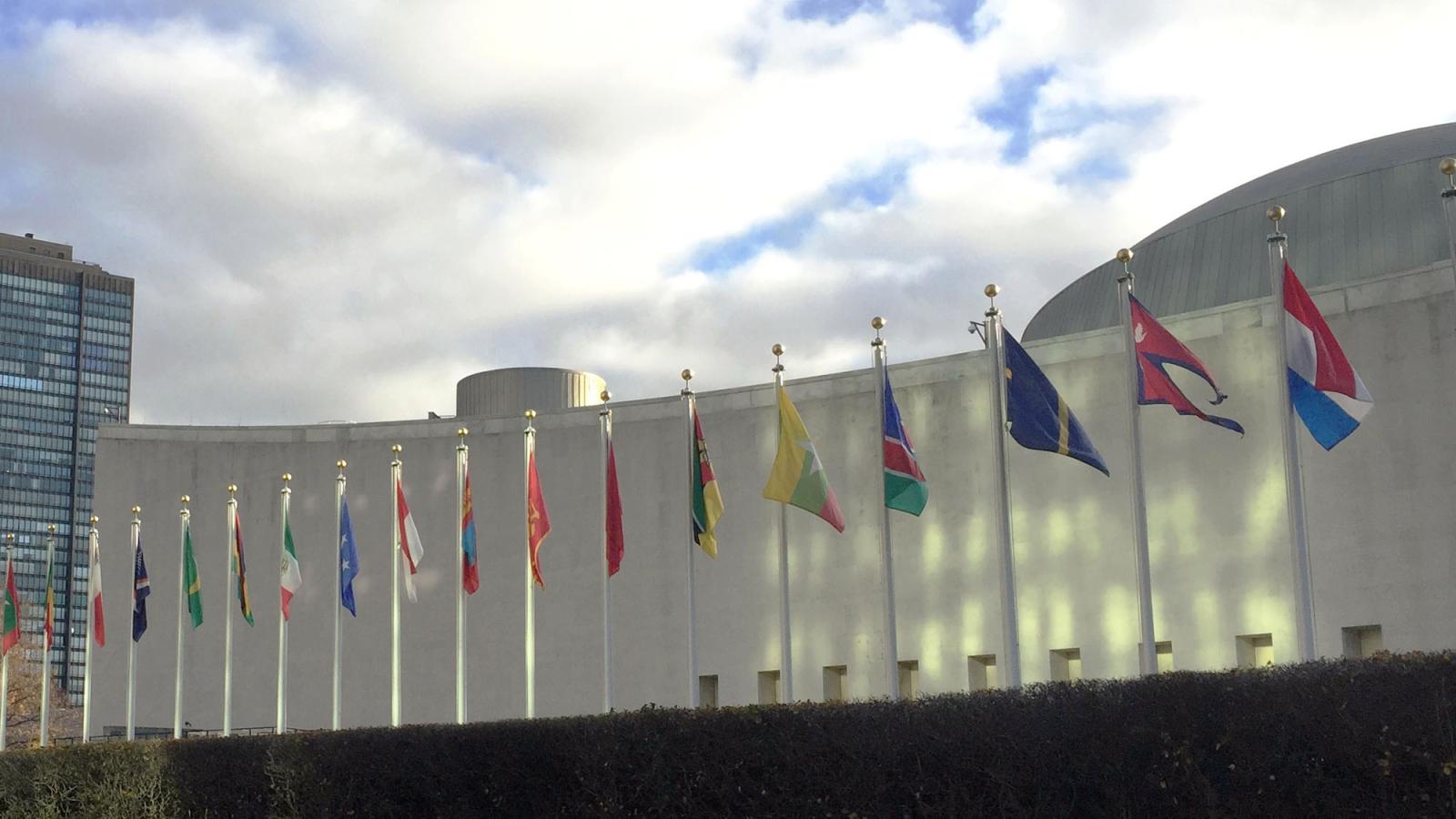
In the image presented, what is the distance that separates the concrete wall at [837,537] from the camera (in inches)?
1100

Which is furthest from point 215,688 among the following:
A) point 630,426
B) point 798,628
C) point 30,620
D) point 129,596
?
point 30,620

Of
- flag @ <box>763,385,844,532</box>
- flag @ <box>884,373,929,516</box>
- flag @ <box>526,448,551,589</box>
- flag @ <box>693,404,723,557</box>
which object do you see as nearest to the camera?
flag @ <box>884,373,929,516</box>

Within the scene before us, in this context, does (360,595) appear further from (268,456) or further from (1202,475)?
(1202,475)

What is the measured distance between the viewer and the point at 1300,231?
32.8m

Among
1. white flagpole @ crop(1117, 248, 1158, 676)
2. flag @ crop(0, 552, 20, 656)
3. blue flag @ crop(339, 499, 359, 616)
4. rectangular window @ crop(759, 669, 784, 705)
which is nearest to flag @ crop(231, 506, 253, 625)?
blue flag @ crop(339, 499, 359, 616)

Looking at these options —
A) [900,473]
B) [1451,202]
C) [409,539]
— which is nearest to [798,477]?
[900,473]

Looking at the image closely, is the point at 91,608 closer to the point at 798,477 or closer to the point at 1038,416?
the point at 798,477

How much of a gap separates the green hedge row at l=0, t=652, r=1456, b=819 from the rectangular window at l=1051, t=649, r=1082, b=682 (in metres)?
12.6

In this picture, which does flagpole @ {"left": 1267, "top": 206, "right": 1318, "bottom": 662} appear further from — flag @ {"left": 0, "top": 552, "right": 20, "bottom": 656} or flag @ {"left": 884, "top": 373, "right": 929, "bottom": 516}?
flag @ {"left": 0, "top": 552, "right": 20, "bottom": 656}

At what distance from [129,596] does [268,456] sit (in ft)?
16.1

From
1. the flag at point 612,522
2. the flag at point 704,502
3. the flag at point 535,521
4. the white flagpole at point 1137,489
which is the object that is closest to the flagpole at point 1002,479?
the white flagpole at point 1137,489

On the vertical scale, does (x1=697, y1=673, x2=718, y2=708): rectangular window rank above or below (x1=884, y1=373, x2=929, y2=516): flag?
below

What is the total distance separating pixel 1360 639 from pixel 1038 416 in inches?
430

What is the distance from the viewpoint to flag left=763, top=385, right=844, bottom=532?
2270 centimetres
